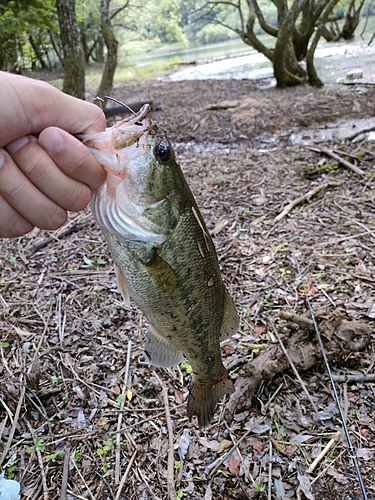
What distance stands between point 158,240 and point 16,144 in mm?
681

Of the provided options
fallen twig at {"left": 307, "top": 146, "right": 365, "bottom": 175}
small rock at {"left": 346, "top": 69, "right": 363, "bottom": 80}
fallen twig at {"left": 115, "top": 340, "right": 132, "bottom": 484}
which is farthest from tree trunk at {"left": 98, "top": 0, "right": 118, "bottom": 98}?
fallen twig at {"left": 115, "top": 340, "right": 132, "bottom": 484}

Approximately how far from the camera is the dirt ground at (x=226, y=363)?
2551mm

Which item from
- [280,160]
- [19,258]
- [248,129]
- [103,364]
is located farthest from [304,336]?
[248,129]

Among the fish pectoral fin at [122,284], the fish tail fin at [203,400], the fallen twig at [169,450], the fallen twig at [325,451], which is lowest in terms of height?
the fallen twig at [325,451]

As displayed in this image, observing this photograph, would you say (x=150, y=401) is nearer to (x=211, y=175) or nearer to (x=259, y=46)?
(x=211, y=175)

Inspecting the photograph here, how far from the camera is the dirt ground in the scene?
2.55 meters

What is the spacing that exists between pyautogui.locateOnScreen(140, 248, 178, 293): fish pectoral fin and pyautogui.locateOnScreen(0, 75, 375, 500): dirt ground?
1372 millimetres

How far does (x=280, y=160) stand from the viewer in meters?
7.22

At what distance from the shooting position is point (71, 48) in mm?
9133

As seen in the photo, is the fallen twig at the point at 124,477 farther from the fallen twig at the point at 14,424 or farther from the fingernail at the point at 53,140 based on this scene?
the fingernail at the point at 53,140

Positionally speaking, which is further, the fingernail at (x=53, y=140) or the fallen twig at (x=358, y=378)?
the fallen twig at (x=358, y=378)

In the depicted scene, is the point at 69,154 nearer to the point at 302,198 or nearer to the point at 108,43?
the point at 302,198

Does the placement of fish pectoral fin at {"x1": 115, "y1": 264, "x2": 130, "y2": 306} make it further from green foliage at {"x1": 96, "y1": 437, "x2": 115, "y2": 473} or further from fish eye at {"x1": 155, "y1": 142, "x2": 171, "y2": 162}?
green foliage at {"x1": 96, "y1": 437, "x2": 115, "y2": 473}

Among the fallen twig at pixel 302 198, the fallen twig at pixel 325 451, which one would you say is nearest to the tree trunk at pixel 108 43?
the fallen twig at pixel 302 198
